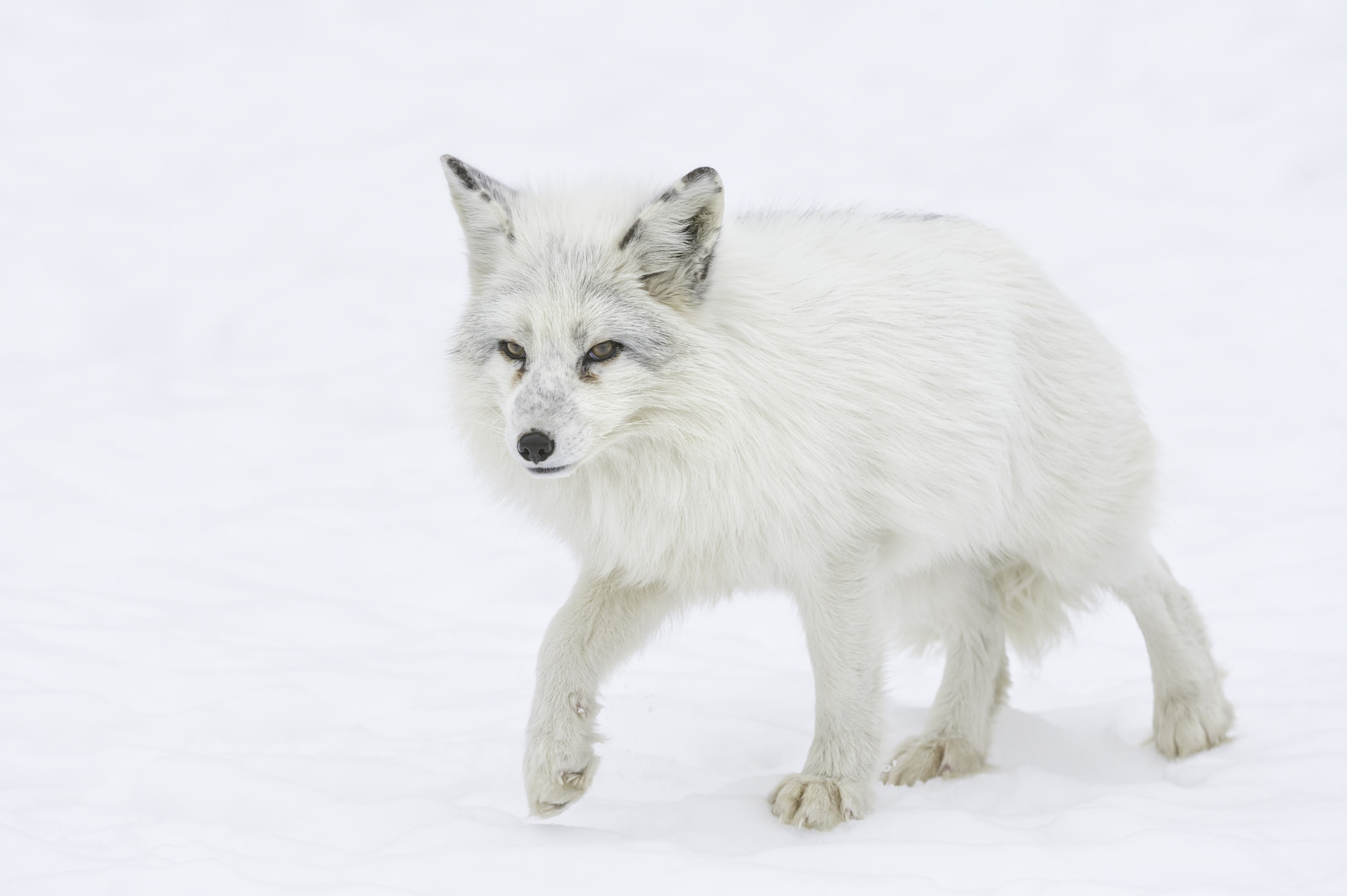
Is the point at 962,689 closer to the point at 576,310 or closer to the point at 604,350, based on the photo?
the point at 604,350

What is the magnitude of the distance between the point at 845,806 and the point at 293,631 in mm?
2718

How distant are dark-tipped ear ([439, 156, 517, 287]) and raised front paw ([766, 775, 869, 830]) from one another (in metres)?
1.62

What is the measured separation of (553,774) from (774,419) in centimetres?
109

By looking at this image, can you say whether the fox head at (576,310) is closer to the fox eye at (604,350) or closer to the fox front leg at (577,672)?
the fox eye at (604,350)

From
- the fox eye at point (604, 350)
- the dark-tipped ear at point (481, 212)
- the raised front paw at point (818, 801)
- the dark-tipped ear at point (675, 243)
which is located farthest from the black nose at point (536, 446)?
the raised front paw at point (818, 801)

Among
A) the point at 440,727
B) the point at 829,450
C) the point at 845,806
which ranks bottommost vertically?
the point at 440,727

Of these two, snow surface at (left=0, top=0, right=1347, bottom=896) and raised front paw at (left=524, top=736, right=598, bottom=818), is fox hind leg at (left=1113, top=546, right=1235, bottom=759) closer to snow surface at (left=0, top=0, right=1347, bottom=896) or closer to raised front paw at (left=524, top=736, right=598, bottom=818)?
snow surface at (left=0, top=0, right=1347, bottom=896)

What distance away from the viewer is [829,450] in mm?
3111

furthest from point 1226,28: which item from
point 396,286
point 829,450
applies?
point 829,450

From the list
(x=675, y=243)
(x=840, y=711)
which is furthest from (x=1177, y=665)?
(x=675, y=243)

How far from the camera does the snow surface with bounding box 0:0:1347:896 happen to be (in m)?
3.06

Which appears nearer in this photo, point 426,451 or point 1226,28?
point 426,451

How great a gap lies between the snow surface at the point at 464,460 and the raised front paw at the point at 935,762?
14 centimetres

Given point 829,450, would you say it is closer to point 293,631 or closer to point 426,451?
point 293,631
